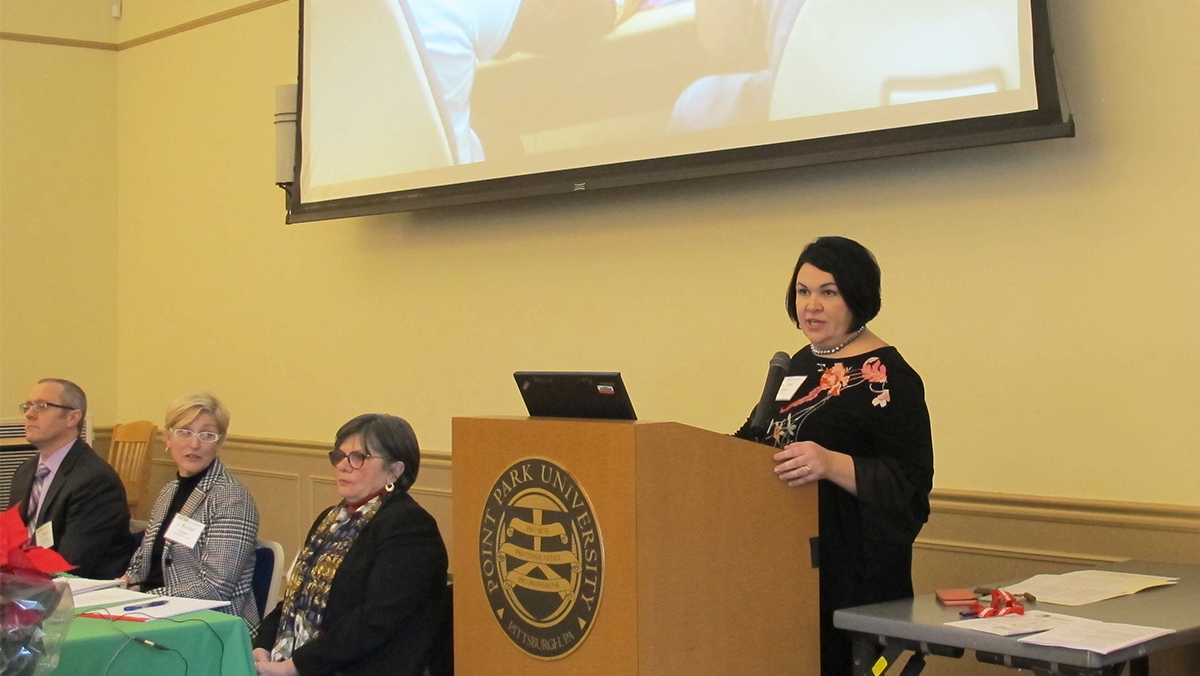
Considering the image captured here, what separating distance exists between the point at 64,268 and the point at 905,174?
5.13m

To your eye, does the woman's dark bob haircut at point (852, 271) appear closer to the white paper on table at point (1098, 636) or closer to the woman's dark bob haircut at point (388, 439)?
the white paper on table at point (1098, 636)

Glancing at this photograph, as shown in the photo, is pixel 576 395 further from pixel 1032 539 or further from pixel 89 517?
pixel 89 517

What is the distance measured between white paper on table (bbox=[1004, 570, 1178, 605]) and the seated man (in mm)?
2927

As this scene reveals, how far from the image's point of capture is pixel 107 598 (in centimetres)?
279

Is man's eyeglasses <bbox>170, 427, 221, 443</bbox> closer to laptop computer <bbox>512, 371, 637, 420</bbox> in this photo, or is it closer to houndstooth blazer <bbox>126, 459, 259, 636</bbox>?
houndstooth blazer <bbox>126, 459, 259, 636</bbox>

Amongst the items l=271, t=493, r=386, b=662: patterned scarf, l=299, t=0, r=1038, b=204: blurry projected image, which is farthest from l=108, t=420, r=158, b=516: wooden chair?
l=271, t=493, r=386, b=662: patterned scarf

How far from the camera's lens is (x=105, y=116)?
7027 millimetres

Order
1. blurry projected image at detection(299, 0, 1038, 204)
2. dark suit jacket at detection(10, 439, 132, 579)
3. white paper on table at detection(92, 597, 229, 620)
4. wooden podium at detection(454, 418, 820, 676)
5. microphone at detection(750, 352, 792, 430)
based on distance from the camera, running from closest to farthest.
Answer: wooden podium at detection(454, 418, 820, 676) < microphone at detection(750, 352, 792, 430) < white paper on table at detection(92, 597, 229, 620) < blurry projected image at detection(299, 0, 1038, 204) < dark suit jacket at detection(10, 439, 132, 579)

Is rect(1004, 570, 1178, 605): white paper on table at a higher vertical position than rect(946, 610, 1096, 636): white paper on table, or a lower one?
lower

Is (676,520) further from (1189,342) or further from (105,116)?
(105,116)

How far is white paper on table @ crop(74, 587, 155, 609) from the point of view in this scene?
2720 millimetres

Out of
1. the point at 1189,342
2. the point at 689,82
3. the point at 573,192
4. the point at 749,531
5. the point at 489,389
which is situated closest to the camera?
the point at 749,531

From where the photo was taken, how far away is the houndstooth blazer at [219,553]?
349cm

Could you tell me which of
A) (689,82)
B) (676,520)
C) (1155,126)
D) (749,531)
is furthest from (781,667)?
(689,82)
